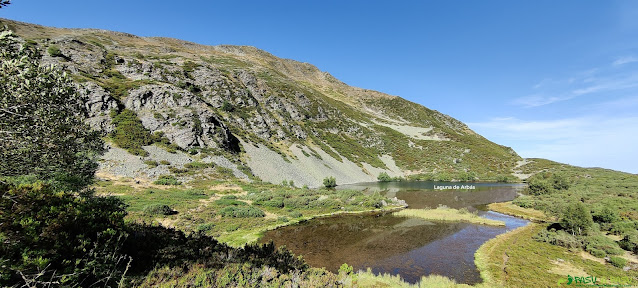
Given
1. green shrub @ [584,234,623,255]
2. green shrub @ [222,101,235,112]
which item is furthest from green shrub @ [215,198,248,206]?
green shrub @ [222,101,235,112]

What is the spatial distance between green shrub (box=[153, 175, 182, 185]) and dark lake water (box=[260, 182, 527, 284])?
2662 centimetres

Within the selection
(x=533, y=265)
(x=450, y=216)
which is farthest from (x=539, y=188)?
(x=533, y=265)

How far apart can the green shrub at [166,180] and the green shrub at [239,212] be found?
18176mm

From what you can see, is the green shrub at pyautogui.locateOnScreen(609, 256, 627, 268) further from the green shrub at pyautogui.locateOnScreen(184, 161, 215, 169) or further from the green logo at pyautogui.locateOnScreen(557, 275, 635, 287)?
the green shrub at pyautogui.locateOnScreen(184, 161, 215, 169)

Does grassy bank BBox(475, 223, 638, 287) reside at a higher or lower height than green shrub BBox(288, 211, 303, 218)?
higher

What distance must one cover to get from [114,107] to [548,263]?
82936 millimetres

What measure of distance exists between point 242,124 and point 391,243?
79197mm

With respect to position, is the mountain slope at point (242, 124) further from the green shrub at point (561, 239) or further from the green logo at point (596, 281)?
the green shrub at point (561, 239)

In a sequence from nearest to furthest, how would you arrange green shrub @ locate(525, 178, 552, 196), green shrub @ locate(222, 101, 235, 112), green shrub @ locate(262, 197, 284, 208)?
green shrub @ locate(262, 197, 284, 208)
green shrub @ locate(525, 178, 552, 196)
green shrub @ locate(222, 101, 235, 112)

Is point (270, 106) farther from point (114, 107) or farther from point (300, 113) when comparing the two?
point (114, 107)

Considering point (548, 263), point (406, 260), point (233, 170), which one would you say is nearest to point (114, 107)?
point (233, 170)

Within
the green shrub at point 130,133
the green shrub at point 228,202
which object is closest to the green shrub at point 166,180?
the green shrub at point 130,133

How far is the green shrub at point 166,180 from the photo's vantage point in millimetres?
43406

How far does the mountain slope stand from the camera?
2499 inches
